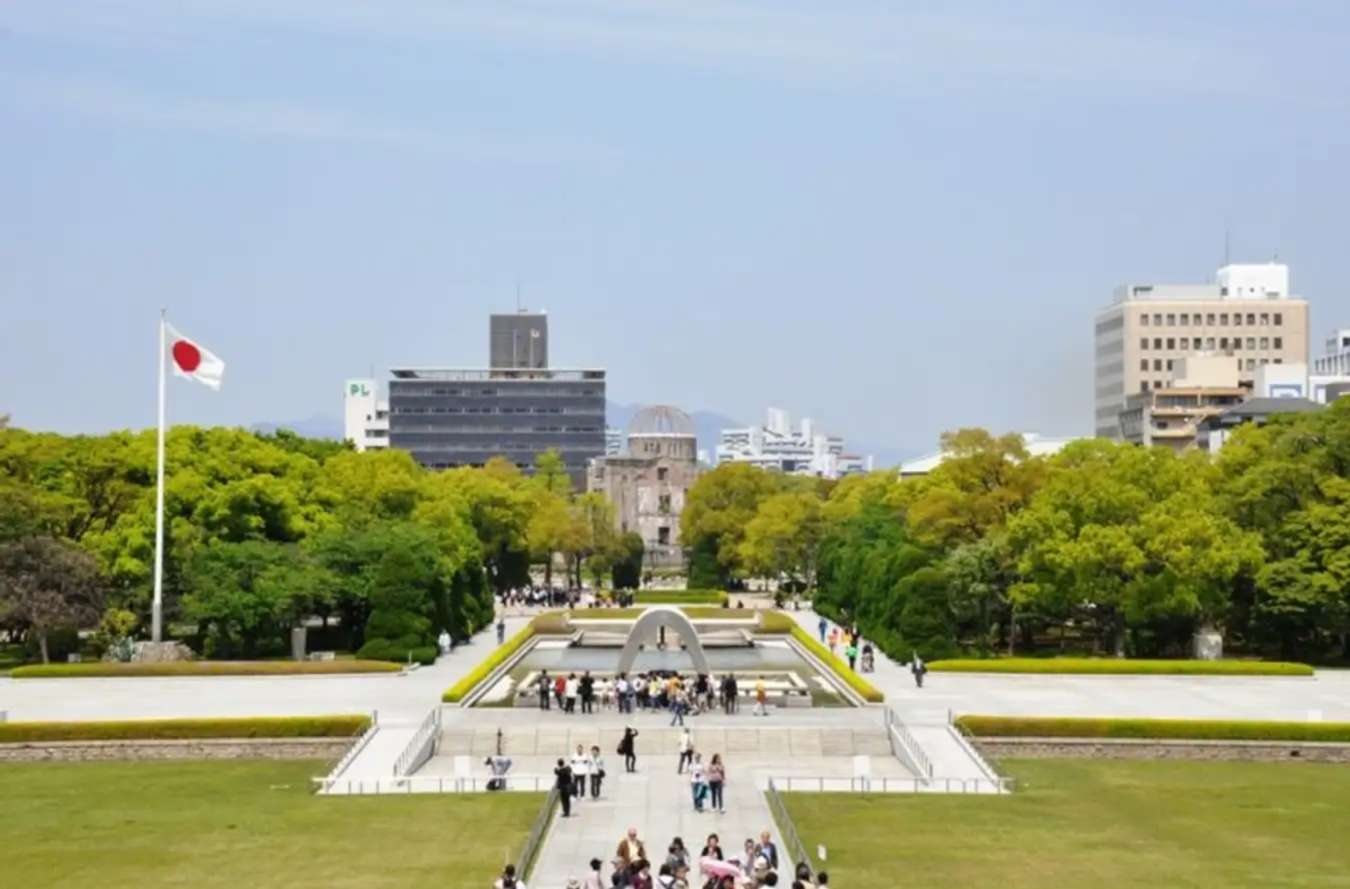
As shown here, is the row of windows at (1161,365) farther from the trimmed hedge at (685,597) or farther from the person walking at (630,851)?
the person walking at (630,851)

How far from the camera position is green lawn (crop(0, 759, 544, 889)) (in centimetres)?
3372

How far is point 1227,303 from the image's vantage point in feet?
560

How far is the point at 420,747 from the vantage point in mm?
47625

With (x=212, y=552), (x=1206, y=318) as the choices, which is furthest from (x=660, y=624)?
(x=1206, y=318)

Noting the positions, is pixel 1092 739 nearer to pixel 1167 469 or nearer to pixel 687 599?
pixel 1167 469

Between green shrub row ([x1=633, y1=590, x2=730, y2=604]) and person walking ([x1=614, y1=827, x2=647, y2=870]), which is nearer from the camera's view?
person walking ([x1=614, y1=827, x2=647, y2=870])

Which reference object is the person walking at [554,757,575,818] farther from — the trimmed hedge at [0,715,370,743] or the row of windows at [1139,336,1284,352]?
the row of windows at [1139,336,1284,352]

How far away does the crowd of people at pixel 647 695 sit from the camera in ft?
Result: 174

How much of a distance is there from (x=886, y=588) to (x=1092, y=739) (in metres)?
31.4

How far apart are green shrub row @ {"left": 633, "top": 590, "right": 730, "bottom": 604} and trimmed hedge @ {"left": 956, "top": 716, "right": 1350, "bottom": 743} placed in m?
72.0

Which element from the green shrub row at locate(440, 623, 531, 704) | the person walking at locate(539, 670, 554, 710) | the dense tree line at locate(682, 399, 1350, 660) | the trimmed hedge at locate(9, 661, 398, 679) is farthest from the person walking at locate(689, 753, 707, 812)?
the dense tree line at locate(682, 399, 1350, 660)

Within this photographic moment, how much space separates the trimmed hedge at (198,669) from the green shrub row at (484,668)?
3.32 metres

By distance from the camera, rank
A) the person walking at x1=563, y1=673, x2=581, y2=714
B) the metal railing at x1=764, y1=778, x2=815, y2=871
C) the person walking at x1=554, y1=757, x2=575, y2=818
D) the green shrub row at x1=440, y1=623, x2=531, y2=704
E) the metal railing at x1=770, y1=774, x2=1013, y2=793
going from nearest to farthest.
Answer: the metal railing at x1=764, y1=778, x2=815, y2=871 < the person walking at x1=554, y1=757, x2=575, y2=818 < the metal railing at x1=770, y1=774, x2=1013, y2=793 < the person walking at x1=563, y1=673, x2=581, y2=714 < the green shrub row at x1=440, y1=623, x2=531, y2=704

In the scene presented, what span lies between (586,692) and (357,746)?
724 centimetres
